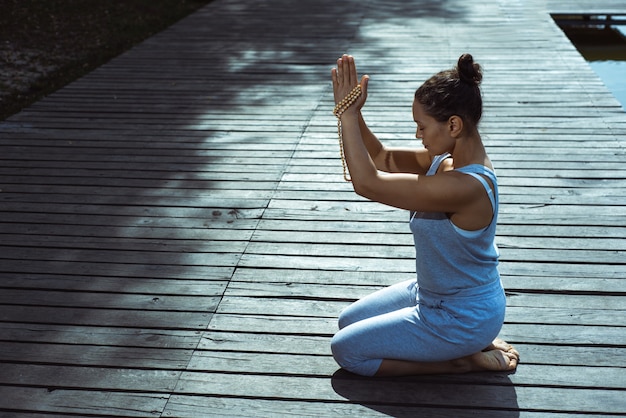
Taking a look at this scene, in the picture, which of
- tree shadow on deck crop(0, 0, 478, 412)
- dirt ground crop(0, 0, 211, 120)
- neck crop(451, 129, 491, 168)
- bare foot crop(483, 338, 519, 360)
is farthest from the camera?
dirt ground crop(0, 0, 211, 120)

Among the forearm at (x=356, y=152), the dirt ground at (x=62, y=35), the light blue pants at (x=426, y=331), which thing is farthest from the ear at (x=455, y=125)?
the dirt ground at (x=62, y=35)

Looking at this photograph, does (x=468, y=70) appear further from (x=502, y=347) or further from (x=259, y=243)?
(x=259, y=243)

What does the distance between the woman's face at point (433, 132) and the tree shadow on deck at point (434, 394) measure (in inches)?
29.8

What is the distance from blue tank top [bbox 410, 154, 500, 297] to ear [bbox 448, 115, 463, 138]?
116 millimetres

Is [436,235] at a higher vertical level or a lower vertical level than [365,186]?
lower

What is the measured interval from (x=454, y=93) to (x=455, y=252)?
49cm

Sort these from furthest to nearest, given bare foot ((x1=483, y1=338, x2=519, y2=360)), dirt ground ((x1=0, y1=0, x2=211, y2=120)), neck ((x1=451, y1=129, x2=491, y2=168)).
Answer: dirt ground ((x1=0, y1=0, x2=211, y2=120))
bare foot ((x1=483, y1=338, x2=519, y2=360))
neck ((x1=451, y1=129, x2=491, y2=168))

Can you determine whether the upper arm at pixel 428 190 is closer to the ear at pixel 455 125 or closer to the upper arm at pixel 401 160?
the ear at pixel 455 125

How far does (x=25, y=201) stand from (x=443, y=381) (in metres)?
2.62

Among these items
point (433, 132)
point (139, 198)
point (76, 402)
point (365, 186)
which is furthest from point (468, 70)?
point (139, 198)

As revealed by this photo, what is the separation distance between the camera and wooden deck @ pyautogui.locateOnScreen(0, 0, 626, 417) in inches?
98.7

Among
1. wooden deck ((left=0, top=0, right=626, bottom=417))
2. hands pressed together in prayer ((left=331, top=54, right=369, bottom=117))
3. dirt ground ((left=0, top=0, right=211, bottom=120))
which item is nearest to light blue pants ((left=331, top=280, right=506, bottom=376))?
wooden deck ((left=0, top=0, right=626, bottom=417))

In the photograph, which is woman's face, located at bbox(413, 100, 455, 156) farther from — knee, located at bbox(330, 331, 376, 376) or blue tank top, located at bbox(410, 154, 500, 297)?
knee, located at bbox(330, 331, 376, 376)

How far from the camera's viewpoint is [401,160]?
265 cm
